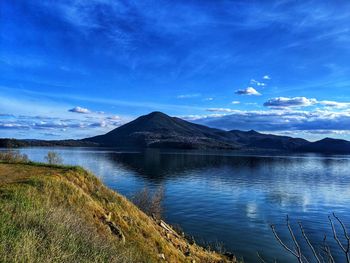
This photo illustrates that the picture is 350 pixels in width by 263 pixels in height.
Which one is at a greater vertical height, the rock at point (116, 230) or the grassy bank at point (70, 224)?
the grassy bank at point (70, 224)

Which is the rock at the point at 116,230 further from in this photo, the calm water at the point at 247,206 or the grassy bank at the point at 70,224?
the calm water at the point at 247,206

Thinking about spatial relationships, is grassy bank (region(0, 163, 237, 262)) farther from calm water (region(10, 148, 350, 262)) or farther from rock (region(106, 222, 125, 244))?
calm water (region(10, 148, 350, 262))

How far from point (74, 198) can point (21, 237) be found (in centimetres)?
857

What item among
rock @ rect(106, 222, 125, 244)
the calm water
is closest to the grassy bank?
rock @ rect(106, 222, 125, 244)

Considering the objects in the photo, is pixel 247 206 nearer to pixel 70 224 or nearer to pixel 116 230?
pixel 116 230

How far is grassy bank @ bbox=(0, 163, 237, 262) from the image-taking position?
841 cm

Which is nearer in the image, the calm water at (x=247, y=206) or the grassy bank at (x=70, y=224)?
the grassy bank at (x=70, y=224)

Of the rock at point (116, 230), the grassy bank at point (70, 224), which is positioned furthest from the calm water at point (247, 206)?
the rock at point (116, 230)

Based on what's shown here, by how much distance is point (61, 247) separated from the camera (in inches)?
361

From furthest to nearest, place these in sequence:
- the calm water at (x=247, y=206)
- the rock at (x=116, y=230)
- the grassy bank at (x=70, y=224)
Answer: the calm water at (x=247, y=206) → the rock at (x=116, y=230) → the grassy bank at (x=70, y=224)

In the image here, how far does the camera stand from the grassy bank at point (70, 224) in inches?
331

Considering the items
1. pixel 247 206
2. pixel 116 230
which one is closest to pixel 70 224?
pixel 116 230

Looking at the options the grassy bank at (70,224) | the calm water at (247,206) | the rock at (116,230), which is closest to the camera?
the grassy bank at (70,224)

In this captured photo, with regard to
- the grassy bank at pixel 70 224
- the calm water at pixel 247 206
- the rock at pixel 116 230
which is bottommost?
the calm water at pixel 247 206
